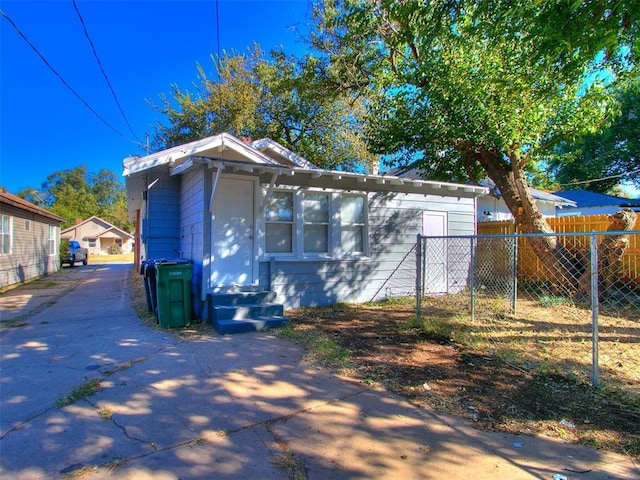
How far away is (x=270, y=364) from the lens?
452 centimetres

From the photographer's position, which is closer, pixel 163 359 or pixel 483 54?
pixel 163 359

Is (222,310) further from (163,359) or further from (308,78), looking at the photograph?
(308,78)

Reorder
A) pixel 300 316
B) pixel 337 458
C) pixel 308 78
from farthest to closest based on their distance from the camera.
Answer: pixel 308 78 < pixel 300 316 < pixel 337 458

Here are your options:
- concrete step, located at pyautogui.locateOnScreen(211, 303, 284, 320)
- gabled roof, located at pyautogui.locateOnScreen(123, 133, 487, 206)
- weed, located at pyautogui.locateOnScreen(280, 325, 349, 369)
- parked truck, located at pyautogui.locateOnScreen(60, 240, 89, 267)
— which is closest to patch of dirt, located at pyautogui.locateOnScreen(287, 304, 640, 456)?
weed, located at pyautogui.locateOnScreen(280, 325, 349, 369)

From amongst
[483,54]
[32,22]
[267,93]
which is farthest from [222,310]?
[267,93]

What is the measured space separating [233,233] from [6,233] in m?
10.5

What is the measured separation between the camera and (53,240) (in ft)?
62.8

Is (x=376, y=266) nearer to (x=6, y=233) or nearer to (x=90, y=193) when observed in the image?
(x=6, y=233)

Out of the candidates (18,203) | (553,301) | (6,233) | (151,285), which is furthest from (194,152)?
(18,203)

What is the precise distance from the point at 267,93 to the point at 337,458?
62.0 ft

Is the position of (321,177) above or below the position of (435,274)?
above

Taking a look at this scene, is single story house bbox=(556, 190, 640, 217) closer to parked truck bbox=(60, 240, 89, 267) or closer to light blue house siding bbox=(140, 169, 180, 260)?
light blue house siding bbox=(140, 169, 180, 260)

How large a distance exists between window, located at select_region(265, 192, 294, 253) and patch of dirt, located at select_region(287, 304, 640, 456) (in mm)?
2513

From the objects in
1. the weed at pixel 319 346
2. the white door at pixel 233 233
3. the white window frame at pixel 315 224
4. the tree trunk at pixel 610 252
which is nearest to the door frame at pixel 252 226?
the white door at pixel 233 233
